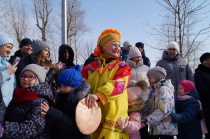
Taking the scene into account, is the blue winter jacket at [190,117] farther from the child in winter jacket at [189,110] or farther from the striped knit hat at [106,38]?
the striped knit hat at [106,38]

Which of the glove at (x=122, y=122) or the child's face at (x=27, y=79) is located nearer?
the child's face at (x=27, y=79)

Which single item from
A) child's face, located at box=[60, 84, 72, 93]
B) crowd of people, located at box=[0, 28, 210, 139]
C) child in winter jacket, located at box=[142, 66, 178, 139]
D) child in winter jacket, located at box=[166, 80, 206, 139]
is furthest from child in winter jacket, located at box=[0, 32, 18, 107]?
child in winter jacket, located at box=[166, 80, 206, 139]

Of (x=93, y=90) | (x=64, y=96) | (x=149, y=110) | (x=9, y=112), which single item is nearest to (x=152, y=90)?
(x=149, y=110)

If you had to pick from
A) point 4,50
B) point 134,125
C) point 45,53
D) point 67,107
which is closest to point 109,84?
point 67,107

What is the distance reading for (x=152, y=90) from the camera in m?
3.14

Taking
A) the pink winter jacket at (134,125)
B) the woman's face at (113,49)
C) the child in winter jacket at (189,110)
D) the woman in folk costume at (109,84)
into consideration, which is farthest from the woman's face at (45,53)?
the child in winter jacket at (189,110)

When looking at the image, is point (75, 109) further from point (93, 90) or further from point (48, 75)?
point (48, 75)

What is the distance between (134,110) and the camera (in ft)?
9.51

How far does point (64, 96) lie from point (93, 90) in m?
0.41

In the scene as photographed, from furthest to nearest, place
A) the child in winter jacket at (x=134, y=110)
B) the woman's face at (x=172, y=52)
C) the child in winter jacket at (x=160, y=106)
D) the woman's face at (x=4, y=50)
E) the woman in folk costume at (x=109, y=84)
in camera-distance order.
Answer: the woman's face at (x=172, y=52) → the woman's face at (x=4, y=50) → the child in winter jacket at (x=160, y=106) → the child in winter jacket at (x=134, y=110) → the woman in folk costume at (x=109, y=84)

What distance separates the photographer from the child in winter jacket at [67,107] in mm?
2152

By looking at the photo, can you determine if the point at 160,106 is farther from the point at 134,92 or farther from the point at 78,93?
the point at 78,93

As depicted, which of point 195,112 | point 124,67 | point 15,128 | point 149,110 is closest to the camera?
point 15,128

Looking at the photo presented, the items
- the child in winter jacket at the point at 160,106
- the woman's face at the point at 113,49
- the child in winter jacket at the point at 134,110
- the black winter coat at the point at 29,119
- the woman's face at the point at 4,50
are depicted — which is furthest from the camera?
the woman's face at the point at 4,50
